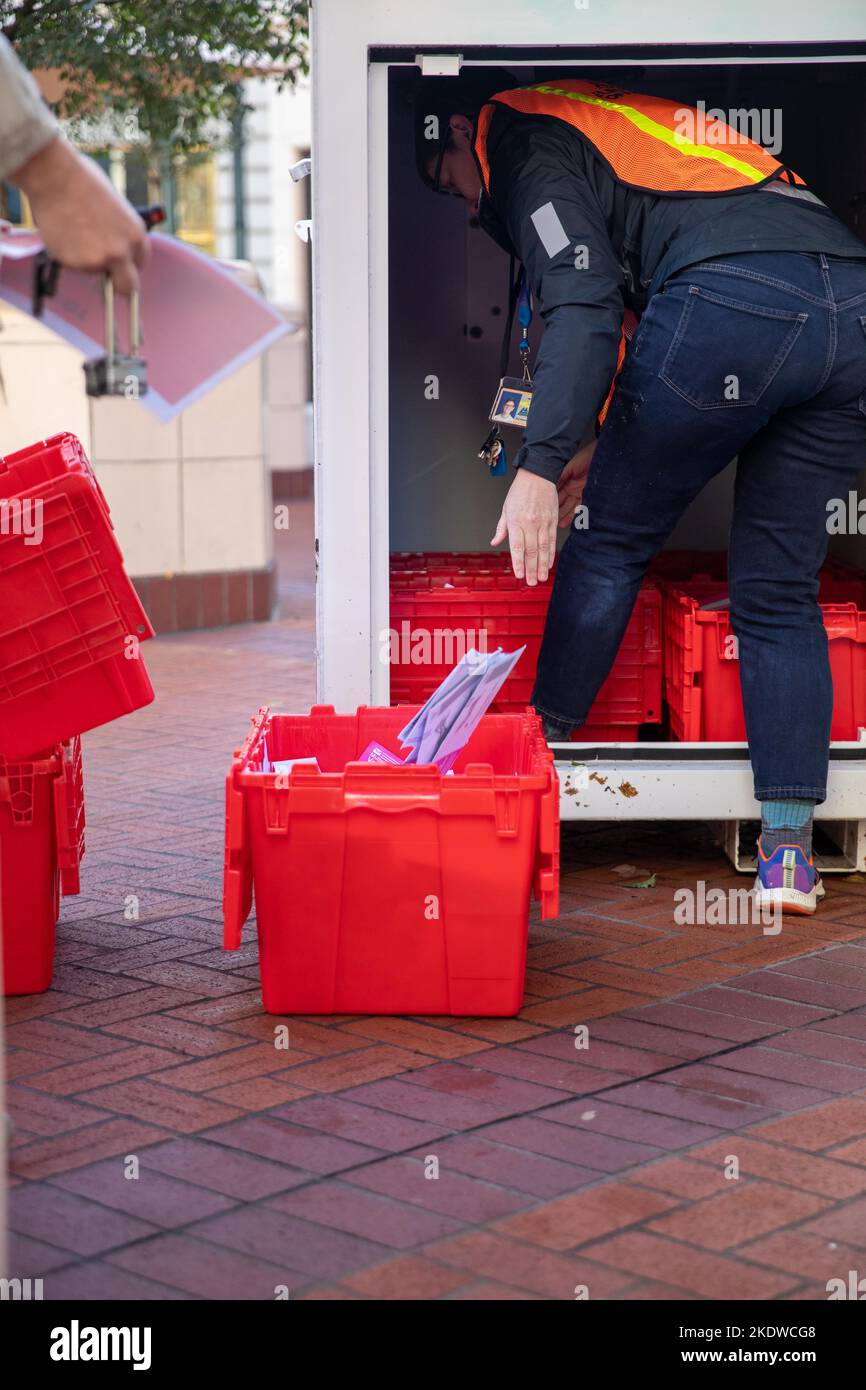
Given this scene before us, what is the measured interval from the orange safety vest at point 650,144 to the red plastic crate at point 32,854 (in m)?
1.75

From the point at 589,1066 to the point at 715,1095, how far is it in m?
0.25

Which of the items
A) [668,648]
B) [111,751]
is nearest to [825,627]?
[668,648]

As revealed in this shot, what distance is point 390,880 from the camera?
3230 millimetres

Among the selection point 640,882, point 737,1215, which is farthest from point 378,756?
point 737,1215

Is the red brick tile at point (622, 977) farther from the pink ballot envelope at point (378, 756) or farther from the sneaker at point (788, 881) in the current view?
the pink ballot envelope at point (378, 756)

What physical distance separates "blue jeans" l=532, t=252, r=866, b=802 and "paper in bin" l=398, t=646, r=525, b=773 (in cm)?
68

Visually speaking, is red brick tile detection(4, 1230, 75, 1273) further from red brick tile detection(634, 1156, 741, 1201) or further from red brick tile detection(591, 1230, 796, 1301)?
red brick tile detection(634, 1156, 741, 1201)

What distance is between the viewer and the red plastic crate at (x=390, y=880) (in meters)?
3.19

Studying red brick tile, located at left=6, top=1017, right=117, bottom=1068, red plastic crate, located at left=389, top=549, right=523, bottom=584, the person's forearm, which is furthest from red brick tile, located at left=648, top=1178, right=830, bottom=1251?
red plastic crate, located at left=389, top=549, right=523, bottom=584

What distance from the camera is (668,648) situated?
4.64m

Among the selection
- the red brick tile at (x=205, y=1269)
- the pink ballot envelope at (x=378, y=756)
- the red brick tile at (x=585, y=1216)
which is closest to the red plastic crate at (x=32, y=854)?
the pink ballot envelope at (x=378, y=756)

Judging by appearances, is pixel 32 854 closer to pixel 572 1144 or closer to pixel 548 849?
pixel 548 849

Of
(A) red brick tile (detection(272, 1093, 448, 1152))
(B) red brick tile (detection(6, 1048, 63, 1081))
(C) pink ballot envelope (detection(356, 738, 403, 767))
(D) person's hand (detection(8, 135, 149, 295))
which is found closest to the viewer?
(D) person's hand (detection(8, 135, 149, 295))

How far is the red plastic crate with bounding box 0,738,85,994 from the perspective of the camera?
11.1 feet
